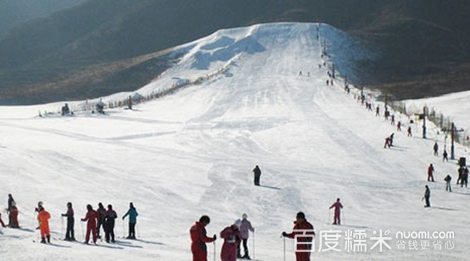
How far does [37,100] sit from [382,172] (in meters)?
65.2

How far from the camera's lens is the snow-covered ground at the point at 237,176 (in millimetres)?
17938

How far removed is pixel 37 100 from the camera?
88062 mm

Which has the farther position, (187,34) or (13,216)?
(187,34)

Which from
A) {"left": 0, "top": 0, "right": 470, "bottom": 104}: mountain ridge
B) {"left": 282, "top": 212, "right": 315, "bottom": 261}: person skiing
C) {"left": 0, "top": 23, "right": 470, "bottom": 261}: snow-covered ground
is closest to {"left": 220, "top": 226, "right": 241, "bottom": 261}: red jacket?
{"left": 282, "top": 212, "right": 315, "bottom": 261}: person skiing

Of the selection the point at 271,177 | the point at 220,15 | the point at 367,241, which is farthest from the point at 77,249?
the point at 220,15

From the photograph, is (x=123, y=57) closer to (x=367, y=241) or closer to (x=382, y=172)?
(x=382, y=172)

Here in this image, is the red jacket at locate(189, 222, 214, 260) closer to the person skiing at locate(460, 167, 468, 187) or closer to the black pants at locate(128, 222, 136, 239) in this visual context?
the black pants at locate(128, 222, 136, 239)

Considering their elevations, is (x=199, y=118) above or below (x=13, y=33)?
below

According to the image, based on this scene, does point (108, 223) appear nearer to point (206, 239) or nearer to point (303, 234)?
point (206, 239)

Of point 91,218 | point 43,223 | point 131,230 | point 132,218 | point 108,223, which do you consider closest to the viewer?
point 43,223

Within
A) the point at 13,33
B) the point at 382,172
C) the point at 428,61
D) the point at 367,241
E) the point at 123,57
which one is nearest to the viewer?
the point at 367,241

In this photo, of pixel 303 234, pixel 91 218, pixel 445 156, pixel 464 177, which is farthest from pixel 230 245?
pixel 445 156

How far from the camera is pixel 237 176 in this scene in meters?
31.1

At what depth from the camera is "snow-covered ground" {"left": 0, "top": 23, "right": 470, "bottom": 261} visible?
1794cm
